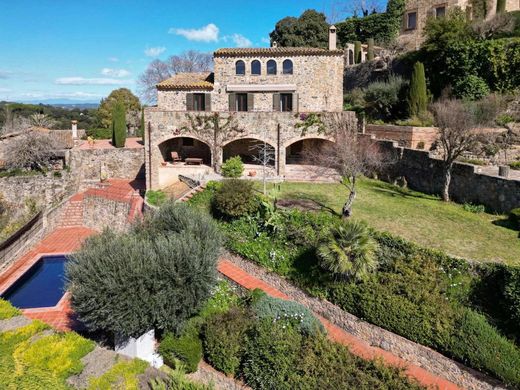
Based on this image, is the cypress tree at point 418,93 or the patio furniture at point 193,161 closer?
the patio furniture at point 193,161

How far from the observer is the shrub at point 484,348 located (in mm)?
9258

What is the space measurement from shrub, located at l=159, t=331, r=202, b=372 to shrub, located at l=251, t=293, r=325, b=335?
6.90 ft

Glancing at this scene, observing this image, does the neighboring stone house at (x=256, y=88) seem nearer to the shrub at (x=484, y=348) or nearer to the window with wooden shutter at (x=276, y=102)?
the window with wooden shutter at (x=276, y=102)

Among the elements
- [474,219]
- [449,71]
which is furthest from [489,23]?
[474,219]

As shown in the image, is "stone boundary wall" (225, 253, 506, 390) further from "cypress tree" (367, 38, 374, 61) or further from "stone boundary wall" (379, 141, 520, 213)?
"cypress tree" (367, 38, 374, 61)

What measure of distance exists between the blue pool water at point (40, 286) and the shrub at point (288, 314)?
820 centimetres

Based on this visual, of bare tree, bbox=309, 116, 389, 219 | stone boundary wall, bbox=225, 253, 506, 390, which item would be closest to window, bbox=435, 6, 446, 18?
bare tree, bbox=309, 116, 389, 219

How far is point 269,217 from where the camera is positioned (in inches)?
606

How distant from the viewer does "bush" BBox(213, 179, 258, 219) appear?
638 inches

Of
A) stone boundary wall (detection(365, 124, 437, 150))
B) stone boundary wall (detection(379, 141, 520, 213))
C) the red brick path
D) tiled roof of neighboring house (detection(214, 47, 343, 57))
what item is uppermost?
tiled roof of neighboring house (detection(214, 47, 343, 57))

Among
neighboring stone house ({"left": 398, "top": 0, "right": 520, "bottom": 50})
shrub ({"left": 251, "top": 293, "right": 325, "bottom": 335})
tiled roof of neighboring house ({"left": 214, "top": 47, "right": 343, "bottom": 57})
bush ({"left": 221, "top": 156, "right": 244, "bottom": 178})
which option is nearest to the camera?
shrub ({"left": 251, "top": 293, "right": 325, "bottom": 335})

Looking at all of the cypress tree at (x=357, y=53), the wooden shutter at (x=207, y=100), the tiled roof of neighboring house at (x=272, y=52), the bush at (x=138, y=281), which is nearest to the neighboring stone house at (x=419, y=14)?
the cypress tree at (x=357, y=53)

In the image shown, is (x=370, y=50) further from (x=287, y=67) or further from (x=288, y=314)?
(x=288, y=314)

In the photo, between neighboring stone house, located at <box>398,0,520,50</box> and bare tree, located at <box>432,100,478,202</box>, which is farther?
neighboring stone house, located at <box>398,0,520,50</box>
